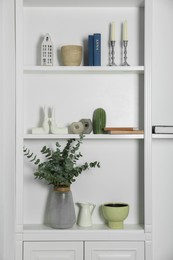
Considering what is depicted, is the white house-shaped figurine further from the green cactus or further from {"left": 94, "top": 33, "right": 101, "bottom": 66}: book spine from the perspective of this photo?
the green cactus

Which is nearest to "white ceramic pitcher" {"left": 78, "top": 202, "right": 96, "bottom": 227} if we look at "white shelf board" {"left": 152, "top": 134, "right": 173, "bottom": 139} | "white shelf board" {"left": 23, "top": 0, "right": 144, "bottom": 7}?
"white shelf board" {"left": 152, "top": 134, "right": 173, "bottom": 139}

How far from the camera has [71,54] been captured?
268cm

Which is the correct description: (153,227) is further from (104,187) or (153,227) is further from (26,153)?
(26,153)

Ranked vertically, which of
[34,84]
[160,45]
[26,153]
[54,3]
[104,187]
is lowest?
[104,187]

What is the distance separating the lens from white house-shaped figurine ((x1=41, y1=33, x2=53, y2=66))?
2.69 metres

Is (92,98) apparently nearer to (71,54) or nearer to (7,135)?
(71,54)

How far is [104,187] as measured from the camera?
284cm

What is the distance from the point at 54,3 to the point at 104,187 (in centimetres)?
107

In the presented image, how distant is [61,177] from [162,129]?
607mm

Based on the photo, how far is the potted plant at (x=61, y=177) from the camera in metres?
2.60

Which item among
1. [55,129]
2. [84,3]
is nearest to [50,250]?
[55,129]

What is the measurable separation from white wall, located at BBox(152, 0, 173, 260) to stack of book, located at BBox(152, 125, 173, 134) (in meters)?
0.15

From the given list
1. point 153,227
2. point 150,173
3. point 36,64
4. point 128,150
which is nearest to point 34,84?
point 36,64

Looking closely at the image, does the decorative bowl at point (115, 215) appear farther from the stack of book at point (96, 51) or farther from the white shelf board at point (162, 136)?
the stack of book at point (96, 51)
